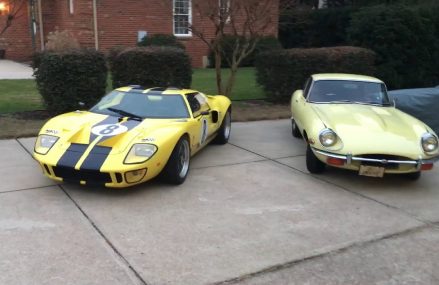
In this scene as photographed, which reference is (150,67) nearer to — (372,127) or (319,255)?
(372,127)

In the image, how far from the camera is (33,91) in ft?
42.2

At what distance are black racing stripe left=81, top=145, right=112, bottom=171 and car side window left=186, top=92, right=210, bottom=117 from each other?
5.25ft

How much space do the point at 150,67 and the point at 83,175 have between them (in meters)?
5.45

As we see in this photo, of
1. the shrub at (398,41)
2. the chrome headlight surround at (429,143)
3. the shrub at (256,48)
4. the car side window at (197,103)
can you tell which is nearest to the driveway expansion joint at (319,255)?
the chrome headlight surround at (429,143)

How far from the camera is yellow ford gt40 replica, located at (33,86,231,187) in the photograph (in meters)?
5.08

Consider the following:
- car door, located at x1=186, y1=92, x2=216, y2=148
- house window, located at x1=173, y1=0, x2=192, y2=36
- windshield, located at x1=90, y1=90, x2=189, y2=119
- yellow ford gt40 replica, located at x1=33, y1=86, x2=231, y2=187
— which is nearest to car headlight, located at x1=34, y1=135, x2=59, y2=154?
yellow ford gt40 replica, located at x1=33, y1=86, x2=231, y2=187

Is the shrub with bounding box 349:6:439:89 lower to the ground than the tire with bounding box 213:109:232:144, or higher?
higher

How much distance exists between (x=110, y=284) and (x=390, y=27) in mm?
13276

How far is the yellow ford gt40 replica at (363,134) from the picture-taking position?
5711mm

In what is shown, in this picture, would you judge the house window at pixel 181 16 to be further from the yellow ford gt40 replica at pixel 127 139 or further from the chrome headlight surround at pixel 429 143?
the chrome headlight surround at pixel 429 143

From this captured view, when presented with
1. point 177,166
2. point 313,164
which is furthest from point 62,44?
point 313,164

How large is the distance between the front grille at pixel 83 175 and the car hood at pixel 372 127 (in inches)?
115

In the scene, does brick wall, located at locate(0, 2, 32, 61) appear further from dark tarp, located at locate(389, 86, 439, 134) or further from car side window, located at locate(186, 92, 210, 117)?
dark tarp, located at locate(389, 86, 439, 134)

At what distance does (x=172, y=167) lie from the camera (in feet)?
18.3
